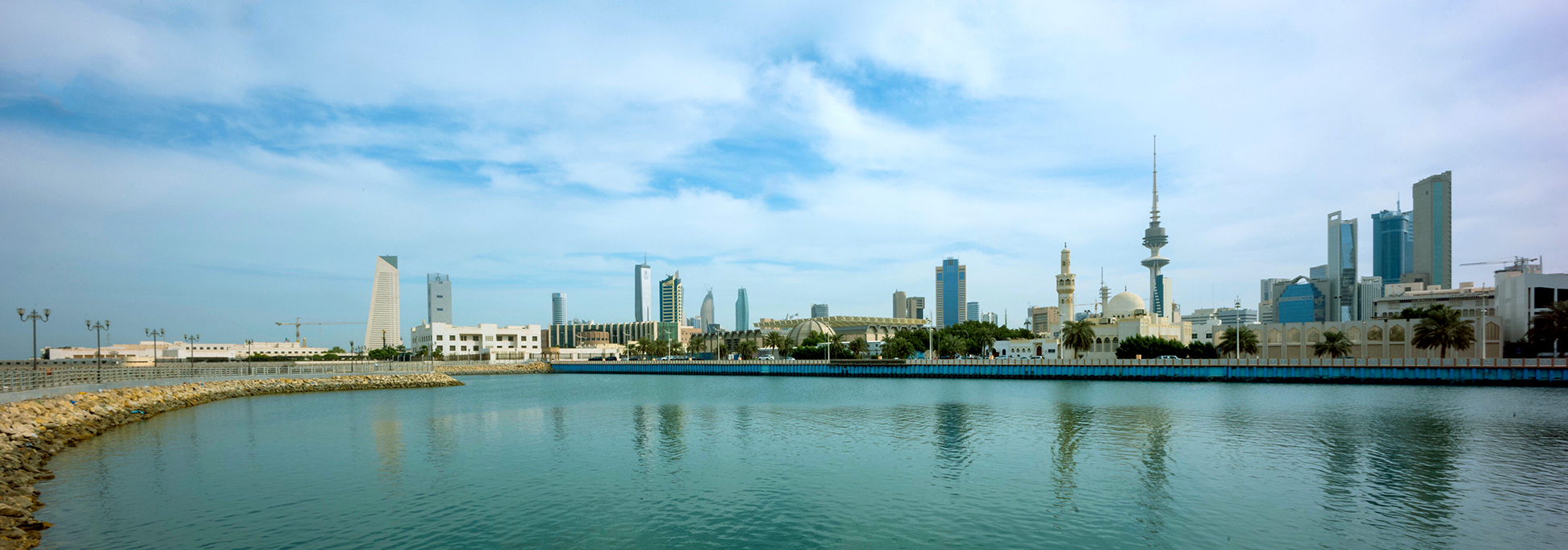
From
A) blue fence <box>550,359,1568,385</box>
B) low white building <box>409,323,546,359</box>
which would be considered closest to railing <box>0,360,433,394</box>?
low white building <box>409,323,546,359</box>

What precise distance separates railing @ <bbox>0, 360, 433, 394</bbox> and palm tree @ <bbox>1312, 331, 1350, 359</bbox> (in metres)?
139

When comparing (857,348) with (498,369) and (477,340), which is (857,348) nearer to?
(498,369)

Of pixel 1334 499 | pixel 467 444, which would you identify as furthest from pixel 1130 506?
pixel 467 444

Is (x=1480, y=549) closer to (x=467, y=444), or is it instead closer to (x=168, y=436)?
(x=467, y=444)

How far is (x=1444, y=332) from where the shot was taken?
9538 cm

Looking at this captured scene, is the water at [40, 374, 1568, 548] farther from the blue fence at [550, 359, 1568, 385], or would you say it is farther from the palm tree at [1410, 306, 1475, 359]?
the palm tree at [1410, 306, 1475, 359]

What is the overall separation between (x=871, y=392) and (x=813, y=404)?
1912 centimetres

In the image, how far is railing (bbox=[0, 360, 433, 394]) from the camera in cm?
4616

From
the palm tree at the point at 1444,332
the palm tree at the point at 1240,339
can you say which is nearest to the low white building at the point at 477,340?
the palm tree at the point at 1240,339

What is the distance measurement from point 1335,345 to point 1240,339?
1486 centimetres

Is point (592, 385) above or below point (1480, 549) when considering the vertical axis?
below

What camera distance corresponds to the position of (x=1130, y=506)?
2450 cm

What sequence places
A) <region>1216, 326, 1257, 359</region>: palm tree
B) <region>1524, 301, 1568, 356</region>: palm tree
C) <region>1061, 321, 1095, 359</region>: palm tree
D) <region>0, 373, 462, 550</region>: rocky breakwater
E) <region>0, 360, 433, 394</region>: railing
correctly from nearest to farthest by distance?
<region>0, 373, 462, 550</region>: rocky breakwater
<region>0, 360, 433, 394</region>: railing
<region>1524, 301, 1568, 356</region>: palm tree
<region>1216, 326, 1257, 359</region>: palm tree
<region>1061, 321, 1095, 359</region>: palm tree

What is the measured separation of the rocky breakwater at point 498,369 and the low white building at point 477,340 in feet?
72.4
